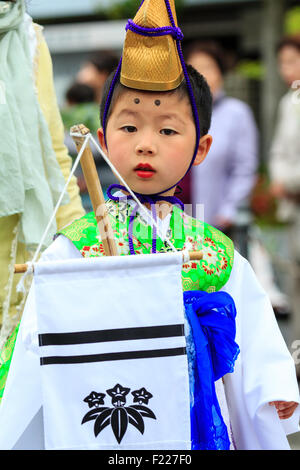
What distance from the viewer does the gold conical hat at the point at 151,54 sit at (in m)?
2.62

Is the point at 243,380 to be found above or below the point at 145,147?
below

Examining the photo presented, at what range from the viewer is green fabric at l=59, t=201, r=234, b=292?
106 inches

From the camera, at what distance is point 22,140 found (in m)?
3.15

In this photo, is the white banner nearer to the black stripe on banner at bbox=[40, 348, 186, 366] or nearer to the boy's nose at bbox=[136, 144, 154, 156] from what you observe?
the black stripe on banner at bbox=[40, 348, 186, 366]

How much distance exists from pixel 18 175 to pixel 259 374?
1.12 meters

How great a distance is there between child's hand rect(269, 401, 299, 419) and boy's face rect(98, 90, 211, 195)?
77cm

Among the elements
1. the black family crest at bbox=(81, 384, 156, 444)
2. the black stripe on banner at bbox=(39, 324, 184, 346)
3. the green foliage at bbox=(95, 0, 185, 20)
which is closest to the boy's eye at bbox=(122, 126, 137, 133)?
the black stripe on banner at bbox=(39, 324, 184, 346)

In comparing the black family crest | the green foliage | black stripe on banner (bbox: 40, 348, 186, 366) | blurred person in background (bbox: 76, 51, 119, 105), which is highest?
the green foliage

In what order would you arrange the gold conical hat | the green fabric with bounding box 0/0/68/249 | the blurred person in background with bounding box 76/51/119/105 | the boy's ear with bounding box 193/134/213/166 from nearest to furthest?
the gold conical hat < the boy's ear with bounding box 193/134/213/166 < the green fabric with bounding box 0/0/68/249 < the blurred person in background with bounding box 76/51/119/105

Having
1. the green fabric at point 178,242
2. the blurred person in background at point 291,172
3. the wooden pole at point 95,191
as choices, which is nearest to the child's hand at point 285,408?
the green fabric at point 178,242

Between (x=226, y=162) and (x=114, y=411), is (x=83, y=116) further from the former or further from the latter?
(x=114, y=411)

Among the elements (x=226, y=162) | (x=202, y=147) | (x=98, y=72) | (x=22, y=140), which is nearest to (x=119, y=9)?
(x=98, y=72)

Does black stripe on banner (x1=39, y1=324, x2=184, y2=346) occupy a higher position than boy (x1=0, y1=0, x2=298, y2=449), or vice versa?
boy (x1=0, y1=0, x2=298, y2=449)

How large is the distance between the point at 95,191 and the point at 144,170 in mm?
214
